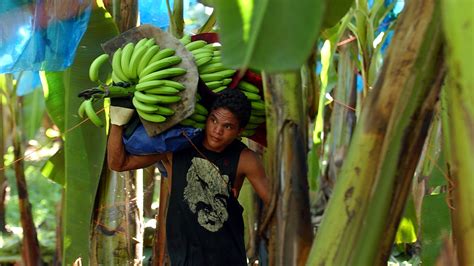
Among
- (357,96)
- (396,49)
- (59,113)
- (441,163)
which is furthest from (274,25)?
(357,96)

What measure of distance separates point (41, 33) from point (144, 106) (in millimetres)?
928

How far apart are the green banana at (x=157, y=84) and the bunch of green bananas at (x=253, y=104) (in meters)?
0.19

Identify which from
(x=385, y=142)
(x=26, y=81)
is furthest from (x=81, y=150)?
(x=385, y=142)

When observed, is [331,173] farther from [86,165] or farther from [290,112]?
[290,112]

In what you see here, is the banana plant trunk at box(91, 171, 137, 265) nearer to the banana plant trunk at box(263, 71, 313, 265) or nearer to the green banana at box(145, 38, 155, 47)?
the green banana at box(145, 38, 155, 47)

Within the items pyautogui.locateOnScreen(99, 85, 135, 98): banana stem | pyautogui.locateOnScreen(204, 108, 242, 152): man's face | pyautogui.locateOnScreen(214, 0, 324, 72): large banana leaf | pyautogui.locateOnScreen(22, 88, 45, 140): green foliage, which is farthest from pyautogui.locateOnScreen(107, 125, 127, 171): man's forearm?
pyautogui.locateOnScreen(22, 88, 45, 140): green foliage

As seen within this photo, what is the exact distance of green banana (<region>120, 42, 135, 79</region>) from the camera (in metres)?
1.88

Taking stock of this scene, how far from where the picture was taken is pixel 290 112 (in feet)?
4.92

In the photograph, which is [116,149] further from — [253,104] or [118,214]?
[118,214]

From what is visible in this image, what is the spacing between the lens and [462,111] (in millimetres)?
1092

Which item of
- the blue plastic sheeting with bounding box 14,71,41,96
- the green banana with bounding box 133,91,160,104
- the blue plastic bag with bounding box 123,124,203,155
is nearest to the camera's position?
the green banana with bounding box 133,91,160,104

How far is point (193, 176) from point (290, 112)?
0.54 metres

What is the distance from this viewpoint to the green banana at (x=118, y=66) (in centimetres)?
189

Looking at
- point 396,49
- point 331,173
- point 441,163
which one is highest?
point 396,49
